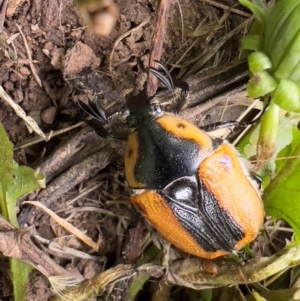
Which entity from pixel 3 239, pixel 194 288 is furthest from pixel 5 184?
pixel 194 288

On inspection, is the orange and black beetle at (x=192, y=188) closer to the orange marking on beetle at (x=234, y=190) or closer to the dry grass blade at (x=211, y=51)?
the orange marking on beetle at (x=234, y=190)

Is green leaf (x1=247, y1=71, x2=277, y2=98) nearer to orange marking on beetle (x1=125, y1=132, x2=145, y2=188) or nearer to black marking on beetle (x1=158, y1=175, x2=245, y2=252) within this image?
black marking on beetle (x1=158, y1=175, x2=245, y2=252)

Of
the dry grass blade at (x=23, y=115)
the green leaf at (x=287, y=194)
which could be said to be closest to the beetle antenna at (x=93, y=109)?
the dry grass blade at (x=23, y=115)

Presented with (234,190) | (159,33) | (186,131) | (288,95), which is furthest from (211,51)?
(234,190)

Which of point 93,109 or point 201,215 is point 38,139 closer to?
point 93,109

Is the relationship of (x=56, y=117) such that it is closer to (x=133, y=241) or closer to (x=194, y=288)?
(x=133, y=241)

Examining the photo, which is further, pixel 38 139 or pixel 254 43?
pixel 38 139
